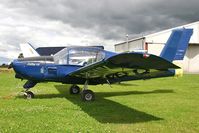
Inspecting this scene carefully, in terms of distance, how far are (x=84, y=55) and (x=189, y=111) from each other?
5.03 m

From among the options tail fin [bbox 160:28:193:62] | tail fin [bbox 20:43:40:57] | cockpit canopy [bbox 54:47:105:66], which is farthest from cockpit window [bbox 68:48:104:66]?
tail fin [bbox 20:43:40:57]

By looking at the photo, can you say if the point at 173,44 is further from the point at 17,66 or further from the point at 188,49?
the point at 188,49

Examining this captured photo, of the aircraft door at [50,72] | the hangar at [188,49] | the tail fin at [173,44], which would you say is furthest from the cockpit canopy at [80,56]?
the hangar at [188,49]

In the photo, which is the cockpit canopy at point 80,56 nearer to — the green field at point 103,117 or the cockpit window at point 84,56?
the cockpit window at point 84,56

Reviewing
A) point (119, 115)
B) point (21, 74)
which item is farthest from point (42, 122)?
point (21, 74)

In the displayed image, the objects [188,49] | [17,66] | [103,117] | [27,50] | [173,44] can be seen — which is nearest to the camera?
[103,117]

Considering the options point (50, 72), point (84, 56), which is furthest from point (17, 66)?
point (84, 56)

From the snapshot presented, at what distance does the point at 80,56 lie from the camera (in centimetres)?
1312

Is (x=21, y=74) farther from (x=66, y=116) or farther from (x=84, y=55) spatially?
(x=66, y=116)

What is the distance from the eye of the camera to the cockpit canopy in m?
13.1

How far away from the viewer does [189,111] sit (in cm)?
988

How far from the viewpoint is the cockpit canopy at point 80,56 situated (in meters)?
13.1

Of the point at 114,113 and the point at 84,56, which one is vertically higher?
the point at 84,56

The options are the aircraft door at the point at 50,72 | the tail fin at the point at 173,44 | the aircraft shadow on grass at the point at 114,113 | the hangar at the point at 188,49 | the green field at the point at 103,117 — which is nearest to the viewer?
the green field at the point at 103,117
